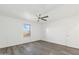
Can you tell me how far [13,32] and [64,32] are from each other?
1335 millimetres

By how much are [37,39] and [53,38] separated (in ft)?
1.41

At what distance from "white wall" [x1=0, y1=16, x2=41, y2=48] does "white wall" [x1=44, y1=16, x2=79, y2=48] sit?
29 centimetres

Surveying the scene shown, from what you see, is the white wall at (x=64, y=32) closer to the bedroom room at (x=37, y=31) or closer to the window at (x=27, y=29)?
the bedroom room at (x=37, y=31)

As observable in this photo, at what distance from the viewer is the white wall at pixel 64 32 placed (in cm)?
186

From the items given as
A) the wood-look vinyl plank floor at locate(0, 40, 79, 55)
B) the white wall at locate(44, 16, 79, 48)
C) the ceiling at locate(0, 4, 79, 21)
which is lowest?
the wood-look vinyl plank floor at locate(0, 40, 79, 55)

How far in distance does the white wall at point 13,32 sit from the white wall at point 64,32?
29cm

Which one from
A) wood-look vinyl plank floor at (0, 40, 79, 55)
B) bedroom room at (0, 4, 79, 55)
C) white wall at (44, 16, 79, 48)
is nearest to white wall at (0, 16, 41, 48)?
bedroom room at (0, 4, 79, 55)

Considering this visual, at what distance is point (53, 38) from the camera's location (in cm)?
194

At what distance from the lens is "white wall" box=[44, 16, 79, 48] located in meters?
1.86

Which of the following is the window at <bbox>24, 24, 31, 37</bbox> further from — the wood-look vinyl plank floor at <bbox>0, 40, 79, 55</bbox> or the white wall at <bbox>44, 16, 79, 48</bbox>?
the white wall at <bbox>44, 16, 79, 48</bbox>

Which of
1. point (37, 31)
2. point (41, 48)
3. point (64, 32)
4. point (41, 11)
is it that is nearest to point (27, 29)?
point (37, 31)
